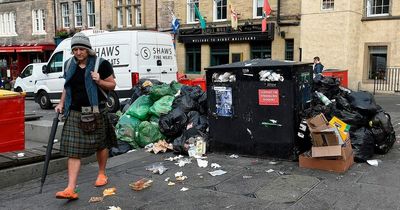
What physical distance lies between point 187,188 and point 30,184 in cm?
212

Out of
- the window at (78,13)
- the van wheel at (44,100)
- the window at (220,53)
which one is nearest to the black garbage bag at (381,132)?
the van wheel at (44,100)

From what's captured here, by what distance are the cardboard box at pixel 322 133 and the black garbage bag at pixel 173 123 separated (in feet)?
7.39

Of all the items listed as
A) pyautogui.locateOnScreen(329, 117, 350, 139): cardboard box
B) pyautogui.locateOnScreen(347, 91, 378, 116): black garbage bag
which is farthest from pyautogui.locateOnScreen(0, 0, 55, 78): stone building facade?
pyautogui.locateOnScreen(329, 117, 350, 139): cardboard box

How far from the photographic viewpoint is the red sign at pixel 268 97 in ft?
18.4

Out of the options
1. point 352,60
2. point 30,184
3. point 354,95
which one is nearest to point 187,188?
point 30,184

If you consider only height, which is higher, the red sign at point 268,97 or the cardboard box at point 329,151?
the red sign at point 268,97

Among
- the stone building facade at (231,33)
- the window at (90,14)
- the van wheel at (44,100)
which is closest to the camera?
the van wheel at (44,100)

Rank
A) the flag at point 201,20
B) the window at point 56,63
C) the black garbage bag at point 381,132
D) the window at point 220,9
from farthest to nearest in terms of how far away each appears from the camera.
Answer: the window at point 220,9 < the flag at point 201,20 < the window at point 56,63 < the black garbage bag at point 381,132

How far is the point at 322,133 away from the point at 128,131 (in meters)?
3.49

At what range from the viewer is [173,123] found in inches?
270

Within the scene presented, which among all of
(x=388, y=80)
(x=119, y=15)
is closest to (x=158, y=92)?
(x=388, y=80)

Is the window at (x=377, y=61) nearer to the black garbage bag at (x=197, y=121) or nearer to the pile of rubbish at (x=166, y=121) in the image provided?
the pile of rubbish at (x=166, y=121)

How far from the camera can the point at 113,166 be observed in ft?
19.5

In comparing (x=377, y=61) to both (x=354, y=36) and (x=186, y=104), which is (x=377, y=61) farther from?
(x=186, y=104)
